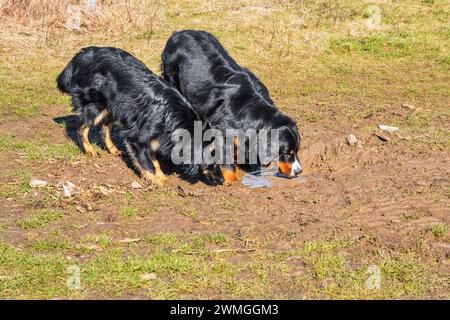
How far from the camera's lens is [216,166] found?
8039 millimetres

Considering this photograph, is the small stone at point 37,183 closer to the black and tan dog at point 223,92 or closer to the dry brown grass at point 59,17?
the black and tan dog at point 223,92

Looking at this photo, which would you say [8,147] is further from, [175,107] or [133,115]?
[175,107]

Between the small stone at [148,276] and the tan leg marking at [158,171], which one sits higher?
the small stone at [148,276]

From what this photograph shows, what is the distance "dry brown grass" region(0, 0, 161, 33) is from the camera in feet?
52.2

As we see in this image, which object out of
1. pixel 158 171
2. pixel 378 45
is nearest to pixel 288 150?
pixel 158 171

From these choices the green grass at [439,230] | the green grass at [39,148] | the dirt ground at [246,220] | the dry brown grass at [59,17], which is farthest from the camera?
the dry brown grass at [59,17]

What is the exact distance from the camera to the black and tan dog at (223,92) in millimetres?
8148

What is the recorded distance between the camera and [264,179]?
8.60 metres

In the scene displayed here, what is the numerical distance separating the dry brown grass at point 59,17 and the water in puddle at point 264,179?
28.1 ft

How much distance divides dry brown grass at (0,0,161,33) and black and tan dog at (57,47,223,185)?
7167mm

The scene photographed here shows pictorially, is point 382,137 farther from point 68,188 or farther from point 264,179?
point 68,188

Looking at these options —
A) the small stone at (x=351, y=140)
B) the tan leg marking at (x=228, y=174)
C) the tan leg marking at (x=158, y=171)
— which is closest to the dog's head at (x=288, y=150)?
the tan leg marking at (x=228, y=174)

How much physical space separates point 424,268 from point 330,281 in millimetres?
885

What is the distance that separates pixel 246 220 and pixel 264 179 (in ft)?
5.62
